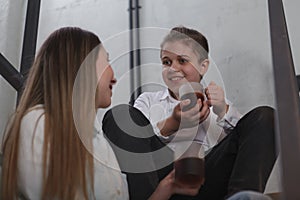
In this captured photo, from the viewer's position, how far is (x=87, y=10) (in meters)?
1.94

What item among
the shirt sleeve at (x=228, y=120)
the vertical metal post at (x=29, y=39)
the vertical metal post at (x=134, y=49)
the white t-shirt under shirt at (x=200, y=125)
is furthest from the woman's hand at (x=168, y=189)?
the vertical metal post at (x=134, y=49)

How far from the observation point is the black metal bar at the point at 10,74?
0.97m

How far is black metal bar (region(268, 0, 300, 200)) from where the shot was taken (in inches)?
19.0

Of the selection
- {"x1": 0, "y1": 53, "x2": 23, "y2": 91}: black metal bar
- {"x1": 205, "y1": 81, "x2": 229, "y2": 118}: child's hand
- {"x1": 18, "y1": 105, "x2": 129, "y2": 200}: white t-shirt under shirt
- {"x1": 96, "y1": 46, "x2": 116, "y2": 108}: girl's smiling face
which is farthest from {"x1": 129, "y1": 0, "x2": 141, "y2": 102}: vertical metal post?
{"x1": 18, "y1": 105, "x2": 129, "y2": 200}: white t-shirt under shirt

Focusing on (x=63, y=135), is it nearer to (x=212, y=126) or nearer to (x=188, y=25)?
(x=212, y=126)

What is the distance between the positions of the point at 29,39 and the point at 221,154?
57 cm

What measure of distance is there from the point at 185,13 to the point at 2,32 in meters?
0.75

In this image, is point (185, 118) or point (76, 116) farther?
point (185, 118)

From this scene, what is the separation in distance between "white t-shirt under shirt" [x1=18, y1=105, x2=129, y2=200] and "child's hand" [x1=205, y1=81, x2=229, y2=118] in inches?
19.0

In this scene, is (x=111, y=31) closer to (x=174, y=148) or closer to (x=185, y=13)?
(x=185, y=13)

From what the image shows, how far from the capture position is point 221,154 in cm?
97

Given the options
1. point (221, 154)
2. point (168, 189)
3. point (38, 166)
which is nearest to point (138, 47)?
point (221, 154)

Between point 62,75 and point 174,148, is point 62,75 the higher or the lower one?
the higher one

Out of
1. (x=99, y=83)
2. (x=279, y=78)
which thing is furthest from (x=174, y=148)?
(x=279, y=78)
